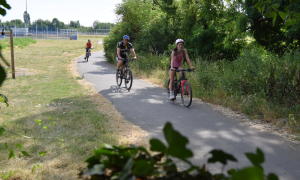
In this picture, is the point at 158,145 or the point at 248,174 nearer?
the point at 248,174

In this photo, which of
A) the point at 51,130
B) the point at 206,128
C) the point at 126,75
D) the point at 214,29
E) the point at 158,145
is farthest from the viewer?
the point at 214,29

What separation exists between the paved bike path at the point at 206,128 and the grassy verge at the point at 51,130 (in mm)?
937

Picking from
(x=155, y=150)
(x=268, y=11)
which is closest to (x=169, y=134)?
(x=155, y=150)

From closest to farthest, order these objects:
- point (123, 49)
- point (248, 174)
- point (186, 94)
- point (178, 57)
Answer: point (248, 174)
point (186, 94)
point (178, 57)
point (123, 49)

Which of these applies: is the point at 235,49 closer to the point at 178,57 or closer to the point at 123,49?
the point at 123,49

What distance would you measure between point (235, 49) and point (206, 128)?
8.86 m

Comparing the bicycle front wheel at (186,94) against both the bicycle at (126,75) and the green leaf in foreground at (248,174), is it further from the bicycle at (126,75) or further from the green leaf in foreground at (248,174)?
the green leaf in foreground at (248,174)

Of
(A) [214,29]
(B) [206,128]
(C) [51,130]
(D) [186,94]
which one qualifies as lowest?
(C) [51,130]

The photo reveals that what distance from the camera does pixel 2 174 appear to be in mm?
4957

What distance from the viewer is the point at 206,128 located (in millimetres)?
7535

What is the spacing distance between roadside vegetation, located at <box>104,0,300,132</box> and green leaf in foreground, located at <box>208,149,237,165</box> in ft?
9.26

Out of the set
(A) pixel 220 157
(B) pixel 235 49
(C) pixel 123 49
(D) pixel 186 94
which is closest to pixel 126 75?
(C) pixel 123 49

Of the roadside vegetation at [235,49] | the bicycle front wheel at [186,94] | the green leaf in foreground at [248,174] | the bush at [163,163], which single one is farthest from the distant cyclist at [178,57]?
the green leaf in foreground at [248,174]

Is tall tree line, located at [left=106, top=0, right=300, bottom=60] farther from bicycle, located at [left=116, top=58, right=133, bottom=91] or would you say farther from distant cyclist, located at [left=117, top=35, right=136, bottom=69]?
bicycle, located at [left=116, top=58, right=133, bottom=91]
